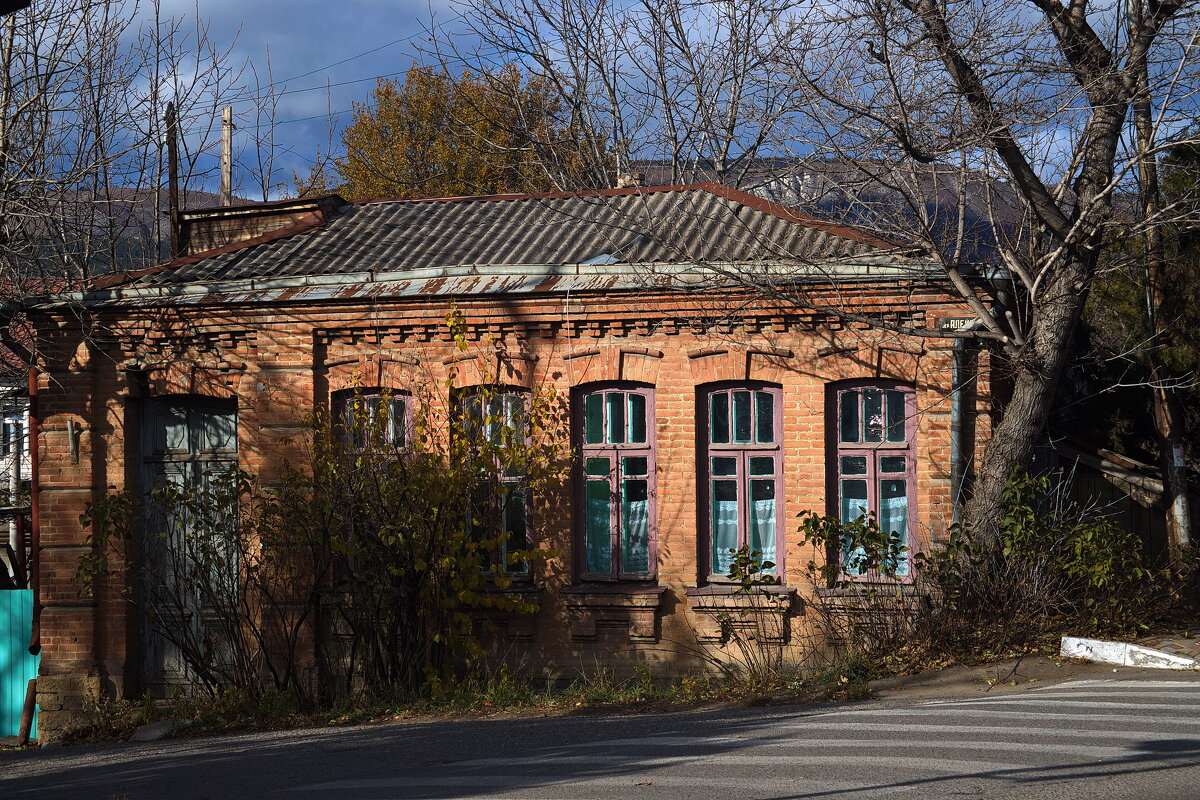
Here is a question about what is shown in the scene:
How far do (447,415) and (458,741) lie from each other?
158 inches

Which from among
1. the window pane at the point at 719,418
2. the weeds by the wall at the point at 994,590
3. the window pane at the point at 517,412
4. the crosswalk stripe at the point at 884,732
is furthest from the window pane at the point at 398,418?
the crosswalk stripe at the point at 884,732

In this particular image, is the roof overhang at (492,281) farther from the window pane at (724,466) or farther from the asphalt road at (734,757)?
the asphalt road at (734,757)

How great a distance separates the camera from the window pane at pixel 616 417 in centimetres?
1144

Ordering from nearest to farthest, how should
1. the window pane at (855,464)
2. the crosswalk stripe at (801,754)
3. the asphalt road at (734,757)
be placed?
the asphalt road at (734,757)
the crosswalk stripe at (801,754)
the window pane at (855,464)

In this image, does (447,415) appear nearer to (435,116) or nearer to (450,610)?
(450,610)

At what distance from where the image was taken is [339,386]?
1180 cm

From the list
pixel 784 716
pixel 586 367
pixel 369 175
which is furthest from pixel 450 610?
pixel 369 175

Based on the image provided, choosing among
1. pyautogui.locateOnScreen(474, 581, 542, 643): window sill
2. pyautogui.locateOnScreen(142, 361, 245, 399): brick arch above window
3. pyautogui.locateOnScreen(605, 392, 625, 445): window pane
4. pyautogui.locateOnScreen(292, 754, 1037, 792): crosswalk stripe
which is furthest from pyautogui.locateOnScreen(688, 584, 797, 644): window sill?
pyautogui.locateOnScreen(142, 361, 245, 399): brick arch above window

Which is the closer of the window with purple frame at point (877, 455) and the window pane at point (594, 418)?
the window with purple frame at point (877, 455)

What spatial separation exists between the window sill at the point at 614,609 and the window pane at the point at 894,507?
231cm

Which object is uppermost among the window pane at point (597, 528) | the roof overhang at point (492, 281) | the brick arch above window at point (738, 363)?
the roof overhang at point (492, 281)

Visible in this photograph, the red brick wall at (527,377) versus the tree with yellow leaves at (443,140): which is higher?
the tree with yellow leaves at (443,140)

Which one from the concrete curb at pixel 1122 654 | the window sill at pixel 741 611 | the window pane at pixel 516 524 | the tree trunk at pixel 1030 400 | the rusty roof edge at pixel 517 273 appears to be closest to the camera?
the concrete curb at pixel 1122 654

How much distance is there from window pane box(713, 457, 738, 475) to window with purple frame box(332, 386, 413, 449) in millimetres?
3243
